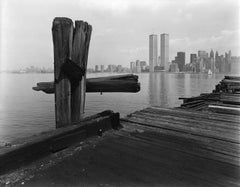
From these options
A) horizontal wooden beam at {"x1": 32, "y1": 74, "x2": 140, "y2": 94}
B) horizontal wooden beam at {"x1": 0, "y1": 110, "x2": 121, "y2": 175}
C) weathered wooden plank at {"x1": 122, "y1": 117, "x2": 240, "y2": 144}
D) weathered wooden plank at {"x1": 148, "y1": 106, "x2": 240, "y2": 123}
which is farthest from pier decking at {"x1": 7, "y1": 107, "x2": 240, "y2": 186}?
horizontal wooden beam at {"x1": 32, "y1": 74, "x2": 140, "y2": 94}

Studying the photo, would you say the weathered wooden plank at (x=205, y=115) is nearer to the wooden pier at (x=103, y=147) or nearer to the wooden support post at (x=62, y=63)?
the wooden pier at (x=103, y=147)

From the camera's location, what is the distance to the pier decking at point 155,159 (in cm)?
279

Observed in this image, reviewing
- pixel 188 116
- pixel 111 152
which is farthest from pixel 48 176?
pixel 188 116

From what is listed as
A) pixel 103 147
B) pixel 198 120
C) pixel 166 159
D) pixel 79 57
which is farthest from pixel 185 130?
pixel 79 57

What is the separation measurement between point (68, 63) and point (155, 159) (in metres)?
2.21

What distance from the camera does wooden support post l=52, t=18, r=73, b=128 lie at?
358cm

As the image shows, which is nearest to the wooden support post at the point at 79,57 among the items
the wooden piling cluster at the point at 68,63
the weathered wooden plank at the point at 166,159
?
the wooden piling cluster at the point at 68,63

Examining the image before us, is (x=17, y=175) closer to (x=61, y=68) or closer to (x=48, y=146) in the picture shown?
(x=48, y=146)

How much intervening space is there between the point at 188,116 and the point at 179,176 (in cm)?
371

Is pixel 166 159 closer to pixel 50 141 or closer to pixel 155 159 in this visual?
pixel 155 159

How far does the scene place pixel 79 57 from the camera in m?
3.88

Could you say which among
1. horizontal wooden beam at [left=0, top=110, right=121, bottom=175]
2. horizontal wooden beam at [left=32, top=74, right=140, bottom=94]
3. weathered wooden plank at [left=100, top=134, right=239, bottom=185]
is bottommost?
weathered wooden plank at [left=100, top=134, right=239, bottom=185]

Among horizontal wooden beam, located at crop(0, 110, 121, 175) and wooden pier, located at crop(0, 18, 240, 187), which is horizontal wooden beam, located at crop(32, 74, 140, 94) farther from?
horizontal wooden beam, located at crop(0, 110, 121, 175)

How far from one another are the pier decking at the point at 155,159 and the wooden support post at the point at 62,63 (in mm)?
756
